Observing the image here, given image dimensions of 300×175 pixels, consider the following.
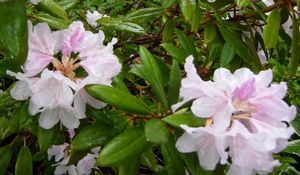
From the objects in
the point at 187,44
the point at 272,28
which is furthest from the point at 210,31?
the point at 272,28

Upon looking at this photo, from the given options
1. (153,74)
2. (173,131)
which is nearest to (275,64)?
(153,74)

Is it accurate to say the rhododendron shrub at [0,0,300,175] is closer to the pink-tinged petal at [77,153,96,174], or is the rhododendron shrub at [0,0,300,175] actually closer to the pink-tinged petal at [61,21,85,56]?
the pink-tinged petal at [61,21,85,56]

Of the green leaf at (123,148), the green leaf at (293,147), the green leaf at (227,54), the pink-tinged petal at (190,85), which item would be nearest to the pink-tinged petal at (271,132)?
the pink-tinged petal at (190,85)

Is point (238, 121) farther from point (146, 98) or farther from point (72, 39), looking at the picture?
point (146, 98)

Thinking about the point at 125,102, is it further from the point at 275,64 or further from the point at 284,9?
the point at 275,64

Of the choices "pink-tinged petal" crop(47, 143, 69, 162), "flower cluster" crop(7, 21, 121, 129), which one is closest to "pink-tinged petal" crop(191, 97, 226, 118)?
"flower cluster" crop(7, 21, 121, 129)
